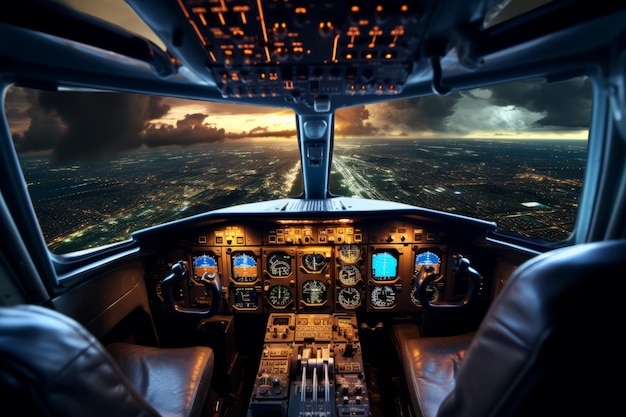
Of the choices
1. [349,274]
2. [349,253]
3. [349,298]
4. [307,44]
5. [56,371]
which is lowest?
[349,298]

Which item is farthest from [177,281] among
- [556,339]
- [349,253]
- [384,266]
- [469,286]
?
[556,339]

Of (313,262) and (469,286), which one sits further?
(313,262)

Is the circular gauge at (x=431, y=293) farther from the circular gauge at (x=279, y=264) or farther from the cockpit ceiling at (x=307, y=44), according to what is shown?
the cockpit ceiling at (x=307, y=44)

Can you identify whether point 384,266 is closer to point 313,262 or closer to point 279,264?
point 313,262

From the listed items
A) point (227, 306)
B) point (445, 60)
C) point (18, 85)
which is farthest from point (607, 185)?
point (18, 85)

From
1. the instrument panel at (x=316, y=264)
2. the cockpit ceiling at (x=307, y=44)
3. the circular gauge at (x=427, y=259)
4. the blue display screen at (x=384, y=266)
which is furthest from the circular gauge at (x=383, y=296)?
the cockpit ceiling at (x=307, y=44)

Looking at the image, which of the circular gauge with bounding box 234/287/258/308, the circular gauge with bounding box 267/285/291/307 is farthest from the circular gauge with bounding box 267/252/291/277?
the circular gauge with bounding box 234/287/258/308

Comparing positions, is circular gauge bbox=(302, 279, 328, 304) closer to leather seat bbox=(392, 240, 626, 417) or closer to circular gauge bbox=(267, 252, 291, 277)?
circular gauge bbox=(267, 252, 291, 277)
